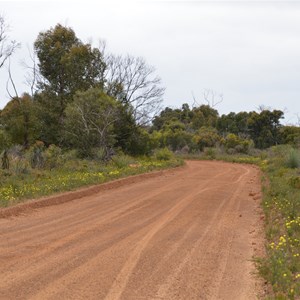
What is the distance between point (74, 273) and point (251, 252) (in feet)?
11.6

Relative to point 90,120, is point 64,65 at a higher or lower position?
higher

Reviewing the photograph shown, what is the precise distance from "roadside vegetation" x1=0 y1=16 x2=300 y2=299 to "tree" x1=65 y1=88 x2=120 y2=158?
0.07 metres

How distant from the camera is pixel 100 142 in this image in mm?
30859

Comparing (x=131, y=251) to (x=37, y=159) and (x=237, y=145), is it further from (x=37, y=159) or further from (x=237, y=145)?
(x=237, y=145)

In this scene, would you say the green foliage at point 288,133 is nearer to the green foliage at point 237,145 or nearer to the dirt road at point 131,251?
the green foliage at point 237,145

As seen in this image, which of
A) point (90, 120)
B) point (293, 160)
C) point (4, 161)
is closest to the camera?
point (4, 161)

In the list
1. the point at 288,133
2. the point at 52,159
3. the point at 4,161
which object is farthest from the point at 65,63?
the point at 288,133

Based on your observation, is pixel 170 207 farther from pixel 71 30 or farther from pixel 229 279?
pixel 71 30

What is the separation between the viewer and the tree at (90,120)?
3120cm

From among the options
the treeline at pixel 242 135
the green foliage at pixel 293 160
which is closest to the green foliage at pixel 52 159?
the green foliage at pixel 293 160

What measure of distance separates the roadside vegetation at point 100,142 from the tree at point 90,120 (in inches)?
2.8

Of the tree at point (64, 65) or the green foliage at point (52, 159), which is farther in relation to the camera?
the tree at point (64, 65)

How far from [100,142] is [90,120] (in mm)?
1972

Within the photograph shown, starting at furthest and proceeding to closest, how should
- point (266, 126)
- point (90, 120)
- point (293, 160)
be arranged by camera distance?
point (266, 126) → point (90, 120) → point (293, 160)
